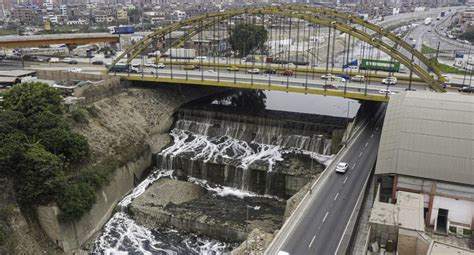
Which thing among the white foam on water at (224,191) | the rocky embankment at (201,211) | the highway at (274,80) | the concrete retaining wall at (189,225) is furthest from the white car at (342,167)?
the highway at (274,80)

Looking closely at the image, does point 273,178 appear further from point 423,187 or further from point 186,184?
point 423,187

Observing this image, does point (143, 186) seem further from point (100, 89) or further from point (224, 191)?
point (100, 89)

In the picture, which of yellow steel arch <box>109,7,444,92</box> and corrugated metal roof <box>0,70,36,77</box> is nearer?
yellow steel arch <box>109,7,444,92</box>

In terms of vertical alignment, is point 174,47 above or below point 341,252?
above

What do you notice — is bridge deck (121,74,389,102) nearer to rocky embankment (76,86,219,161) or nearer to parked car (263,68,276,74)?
rocky embankment (76,86,219,161)

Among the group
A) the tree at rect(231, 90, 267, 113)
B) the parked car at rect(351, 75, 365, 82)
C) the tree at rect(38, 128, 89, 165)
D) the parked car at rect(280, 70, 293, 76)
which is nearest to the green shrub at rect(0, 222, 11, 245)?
the tree at rect(38, 128, 89, 165)

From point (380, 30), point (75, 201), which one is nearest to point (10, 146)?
point (75, 201)

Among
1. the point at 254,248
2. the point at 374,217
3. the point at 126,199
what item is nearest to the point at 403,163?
the point at 374,217

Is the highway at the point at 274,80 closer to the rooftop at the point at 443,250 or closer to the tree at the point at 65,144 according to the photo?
the tree at the point at 65,144
